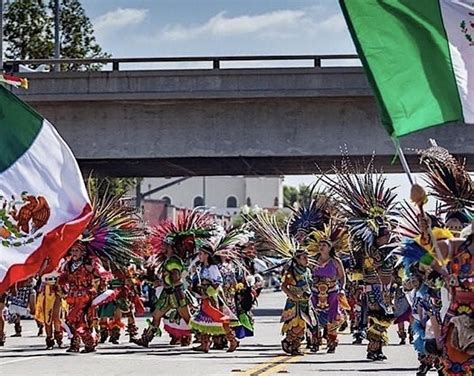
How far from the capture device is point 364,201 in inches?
791

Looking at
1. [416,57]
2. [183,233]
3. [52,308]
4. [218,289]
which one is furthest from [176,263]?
[416,57]

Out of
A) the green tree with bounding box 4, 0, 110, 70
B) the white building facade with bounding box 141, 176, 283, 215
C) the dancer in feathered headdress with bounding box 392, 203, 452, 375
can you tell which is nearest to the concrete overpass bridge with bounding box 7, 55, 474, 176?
the green tree with bounding box 4, 0, 110, 70

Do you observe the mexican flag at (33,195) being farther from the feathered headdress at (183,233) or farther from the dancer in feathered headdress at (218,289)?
the feathered headdress at (183,233)

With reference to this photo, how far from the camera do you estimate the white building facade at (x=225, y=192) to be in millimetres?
143750

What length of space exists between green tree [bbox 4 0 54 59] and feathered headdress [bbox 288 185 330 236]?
1092 inches

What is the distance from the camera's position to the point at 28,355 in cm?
2025

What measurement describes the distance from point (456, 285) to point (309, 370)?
268 inches

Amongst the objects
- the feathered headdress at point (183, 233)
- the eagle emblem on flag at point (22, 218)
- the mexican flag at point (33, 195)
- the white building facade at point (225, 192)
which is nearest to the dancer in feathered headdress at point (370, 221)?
the feathered headdress at point (183, 233)

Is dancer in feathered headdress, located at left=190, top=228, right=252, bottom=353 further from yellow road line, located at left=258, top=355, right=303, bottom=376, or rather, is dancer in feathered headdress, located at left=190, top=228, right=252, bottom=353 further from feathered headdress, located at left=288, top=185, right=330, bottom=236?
yellow road line, located at left=258, top=355, right=303, bottom=376

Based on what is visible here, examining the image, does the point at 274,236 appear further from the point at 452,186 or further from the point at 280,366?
the point at 452,186

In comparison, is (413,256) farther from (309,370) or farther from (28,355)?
(28,355)

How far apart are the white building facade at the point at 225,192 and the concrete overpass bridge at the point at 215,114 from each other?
323 feet

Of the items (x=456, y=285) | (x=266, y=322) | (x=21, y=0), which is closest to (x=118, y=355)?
(x=456, y=285)

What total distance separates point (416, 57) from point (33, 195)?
3315 mm
